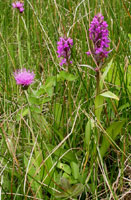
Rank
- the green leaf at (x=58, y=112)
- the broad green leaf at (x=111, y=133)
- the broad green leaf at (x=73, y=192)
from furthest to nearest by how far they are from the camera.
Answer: the green leaf at (x=58, y=112) < the broad green leaf at (x=111, y=133) < the broad green leaf at (x=73, y=192)

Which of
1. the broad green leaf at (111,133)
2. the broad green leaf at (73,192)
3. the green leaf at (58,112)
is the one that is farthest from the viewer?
the green leaf at (58,112)

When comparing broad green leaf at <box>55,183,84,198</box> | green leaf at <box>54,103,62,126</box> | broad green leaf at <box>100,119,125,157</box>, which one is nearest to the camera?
broad green leaf at <box>55,183,84,198</box>

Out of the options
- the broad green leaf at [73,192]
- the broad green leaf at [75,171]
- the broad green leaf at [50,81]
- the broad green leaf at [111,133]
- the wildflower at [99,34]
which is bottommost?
the broad green leaf at [73,192]

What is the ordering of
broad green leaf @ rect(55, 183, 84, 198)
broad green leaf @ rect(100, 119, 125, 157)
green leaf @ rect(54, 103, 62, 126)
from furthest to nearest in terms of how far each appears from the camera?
green leaf @ rect(54, 103, 62, 126), broad green leaf @ rect(100, 119, 125, 157), broad green leaf @ rect(55, 183, 84, 198)

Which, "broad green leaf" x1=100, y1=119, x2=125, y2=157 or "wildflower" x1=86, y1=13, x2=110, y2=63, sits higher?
"wildflower" x1=86, y1=13, x2=110, y2=63

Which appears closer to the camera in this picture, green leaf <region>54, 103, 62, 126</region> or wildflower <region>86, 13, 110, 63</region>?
wildflower <region>86, 13, 110, 63</region>

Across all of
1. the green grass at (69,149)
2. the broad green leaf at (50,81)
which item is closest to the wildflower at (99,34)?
the green grass at (69,149)

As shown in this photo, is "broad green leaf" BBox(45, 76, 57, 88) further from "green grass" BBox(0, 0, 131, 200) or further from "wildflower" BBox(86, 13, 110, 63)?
"wildflower" BBox(86, 13, 110, 63)

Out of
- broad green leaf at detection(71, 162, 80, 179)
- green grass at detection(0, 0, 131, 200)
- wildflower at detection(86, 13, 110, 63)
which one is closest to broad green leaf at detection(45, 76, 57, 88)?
green grass at detection(0, 0, 131, 200)

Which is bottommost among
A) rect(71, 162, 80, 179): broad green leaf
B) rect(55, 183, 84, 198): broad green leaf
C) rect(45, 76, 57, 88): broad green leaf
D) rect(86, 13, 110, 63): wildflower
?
rect(55, 183, 84, 198): broad green leaf

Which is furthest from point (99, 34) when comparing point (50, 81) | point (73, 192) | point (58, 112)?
point (73, 192)

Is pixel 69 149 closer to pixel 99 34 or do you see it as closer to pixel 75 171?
pixel 75 171

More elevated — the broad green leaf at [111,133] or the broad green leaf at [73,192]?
the broad green leaf at [111,133]

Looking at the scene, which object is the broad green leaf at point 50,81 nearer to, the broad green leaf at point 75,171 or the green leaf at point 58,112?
the green leaf at point 58,112
